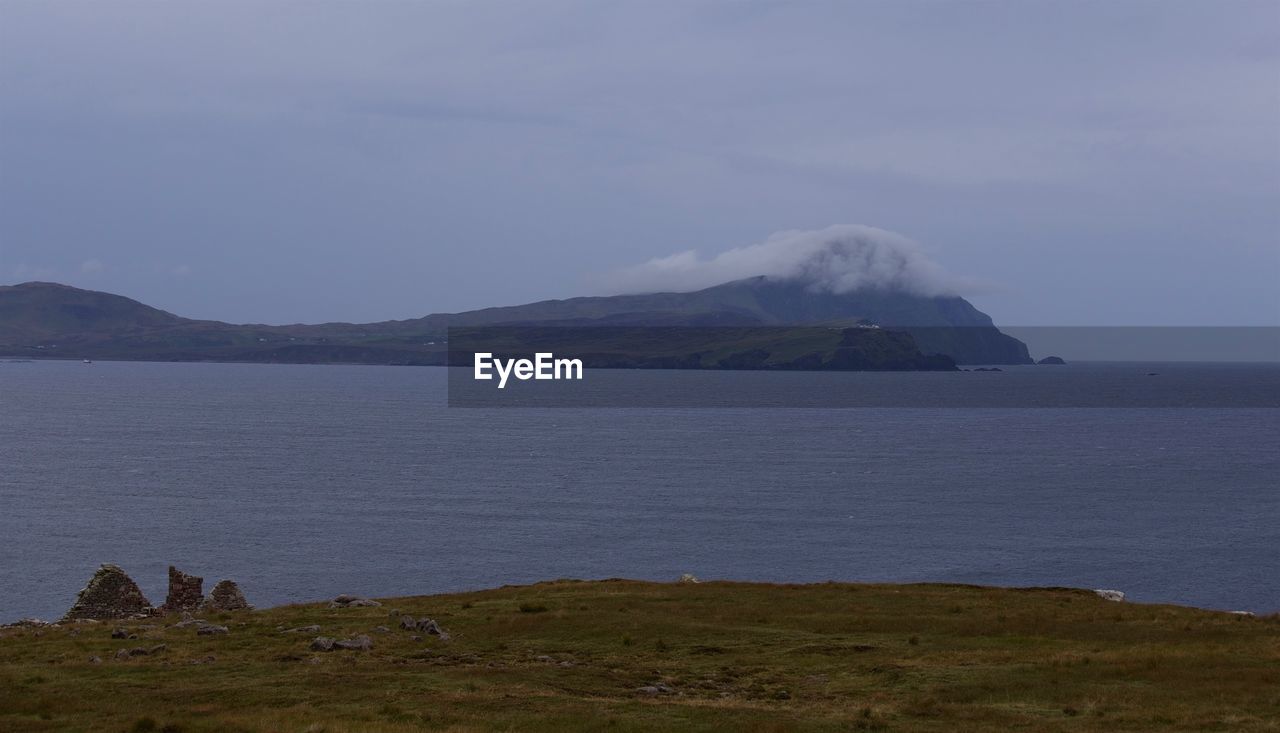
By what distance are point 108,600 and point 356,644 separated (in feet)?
72.8

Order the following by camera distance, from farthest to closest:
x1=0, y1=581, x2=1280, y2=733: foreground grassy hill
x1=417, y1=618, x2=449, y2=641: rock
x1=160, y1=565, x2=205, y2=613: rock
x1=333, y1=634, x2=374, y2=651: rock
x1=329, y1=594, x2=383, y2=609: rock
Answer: x1=160, y1=565, x2=205, y2=613: rock, x1=329, y1=594, x2=383, y2=609: rock, x1=417, y1=618, x2=449, y2=641: rock, x1=333, y1=634, x2=374, y2=651: rock, x1=0, y1=581, x2=1280, y2=733: foreground grassy hill

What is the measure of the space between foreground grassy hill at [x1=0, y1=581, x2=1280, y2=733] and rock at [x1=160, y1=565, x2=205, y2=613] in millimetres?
8022

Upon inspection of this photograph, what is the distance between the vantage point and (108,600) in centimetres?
5469

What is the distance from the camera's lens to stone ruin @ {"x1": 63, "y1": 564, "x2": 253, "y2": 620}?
54.4 meters

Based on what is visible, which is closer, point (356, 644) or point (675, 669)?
point (675, 669)

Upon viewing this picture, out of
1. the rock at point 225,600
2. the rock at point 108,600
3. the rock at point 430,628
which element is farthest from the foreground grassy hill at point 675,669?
the rock at point 108,600

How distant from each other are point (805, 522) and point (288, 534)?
50765 millimetres

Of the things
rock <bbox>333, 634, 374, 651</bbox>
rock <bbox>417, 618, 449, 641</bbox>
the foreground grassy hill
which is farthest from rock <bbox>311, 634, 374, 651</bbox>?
rock <bbox>417, 618, 449, 641</bbox>

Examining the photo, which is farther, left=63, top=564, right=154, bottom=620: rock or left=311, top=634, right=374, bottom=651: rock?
left=63, top=564, right=154, bottom=620: rock

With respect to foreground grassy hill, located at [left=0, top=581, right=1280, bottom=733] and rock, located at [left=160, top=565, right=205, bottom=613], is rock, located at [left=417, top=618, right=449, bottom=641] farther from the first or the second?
rock, located at [left=160, top=565, right=205, bottom=613]

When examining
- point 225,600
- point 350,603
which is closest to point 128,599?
point 225,600

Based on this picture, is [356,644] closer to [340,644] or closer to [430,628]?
[340,644]

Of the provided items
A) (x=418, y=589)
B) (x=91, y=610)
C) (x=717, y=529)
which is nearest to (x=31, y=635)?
(x=91, y=610)

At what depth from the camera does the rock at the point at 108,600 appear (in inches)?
2138
